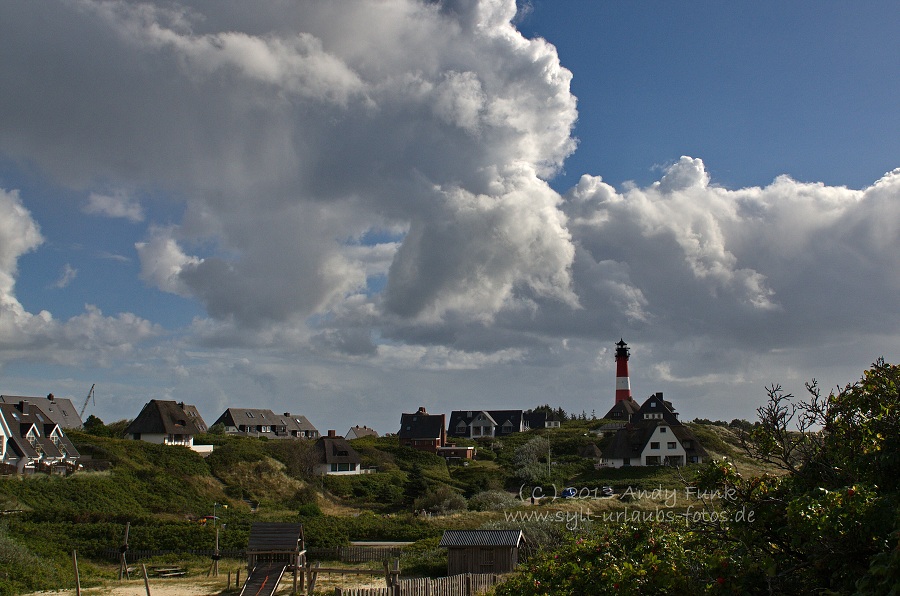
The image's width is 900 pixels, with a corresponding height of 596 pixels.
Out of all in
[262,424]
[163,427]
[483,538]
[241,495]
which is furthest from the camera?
[262,424]

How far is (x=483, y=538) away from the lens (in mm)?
29969

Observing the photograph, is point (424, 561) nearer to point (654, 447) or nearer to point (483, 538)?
point (483, 538)

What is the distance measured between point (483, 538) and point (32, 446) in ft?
130

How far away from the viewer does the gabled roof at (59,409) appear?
74562 millimetres

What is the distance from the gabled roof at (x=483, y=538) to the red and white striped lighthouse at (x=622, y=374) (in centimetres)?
7727

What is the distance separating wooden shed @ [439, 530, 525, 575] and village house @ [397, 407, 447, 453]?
56739 mm

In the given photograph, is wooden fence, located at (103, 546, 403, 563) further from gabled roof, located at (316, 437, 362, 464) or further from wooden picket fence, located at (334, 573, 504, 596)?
gabled roof, located at (316, 437, 362, 464)

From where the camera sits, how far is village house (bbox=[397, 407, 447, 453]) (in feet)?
289

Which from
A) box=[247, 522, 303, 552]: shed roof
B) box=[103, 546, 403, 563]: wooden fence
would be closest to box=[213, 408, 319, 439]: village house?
box=[103, 546, 403, 563]: wooden fence

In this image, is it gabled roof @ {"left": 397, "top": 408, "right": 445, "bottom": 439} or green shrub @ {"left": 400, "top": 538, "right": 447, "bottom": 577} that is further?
gabled roof @ {"left": 397, "top": 408, "right": 445, "bottom": 439}

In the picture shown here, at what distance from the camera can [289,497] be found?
56.1m

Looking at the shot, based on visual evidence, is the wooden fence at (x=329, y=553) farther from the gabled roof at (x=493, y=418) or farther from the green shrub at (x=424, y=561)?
the gabled roof at (x=493, y=418)

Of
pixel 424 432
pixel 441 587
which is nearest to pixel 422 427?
pixel 424 432

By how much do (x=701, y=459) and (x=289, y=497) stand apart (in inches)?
1651
